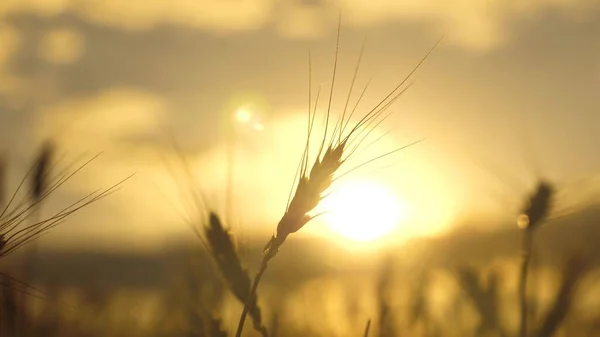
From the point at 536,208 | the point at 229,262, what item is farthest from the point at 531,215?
the point at 229,262

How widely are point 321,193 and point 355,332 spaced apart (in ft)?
7.96

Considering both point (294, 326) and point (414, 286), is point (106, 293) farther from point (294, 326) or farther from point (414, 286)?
point (414, 286)

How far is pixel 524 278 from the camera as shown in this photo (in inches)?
151

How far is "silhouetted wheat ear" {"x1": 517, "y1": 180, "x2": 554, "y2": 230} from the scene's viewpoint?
4219 millimetres

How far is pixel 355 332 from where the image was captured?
4.89 metres

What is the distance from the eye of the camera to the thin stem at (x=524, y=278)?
352 centimetres

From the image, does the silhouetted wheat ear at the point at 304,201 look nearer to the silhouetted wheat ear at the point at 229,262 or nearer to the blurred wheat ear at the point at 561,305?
the silhouetted wheat ear at the point at 229,262

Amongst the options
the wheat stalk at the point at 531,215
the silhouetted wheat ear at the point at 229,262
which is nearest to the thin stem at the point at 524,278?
the wheat stalk at the point at 531,215

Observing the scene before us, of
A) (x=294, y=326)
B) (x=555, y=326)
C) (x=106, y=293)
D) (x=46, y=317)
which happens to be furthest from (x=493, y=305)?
(x=106, y=293)

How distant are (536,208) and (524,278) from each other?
54 centimetres

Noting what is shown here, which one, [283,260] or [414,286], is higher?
[283,260]

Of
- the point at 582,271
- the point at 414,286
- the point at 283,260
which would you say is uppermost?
the point at 283,260

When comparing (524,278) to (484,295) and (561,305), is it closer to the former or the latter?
(484,295)

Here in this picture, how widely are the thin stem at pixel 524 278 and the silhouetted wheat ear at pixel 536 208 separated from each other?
7cm
